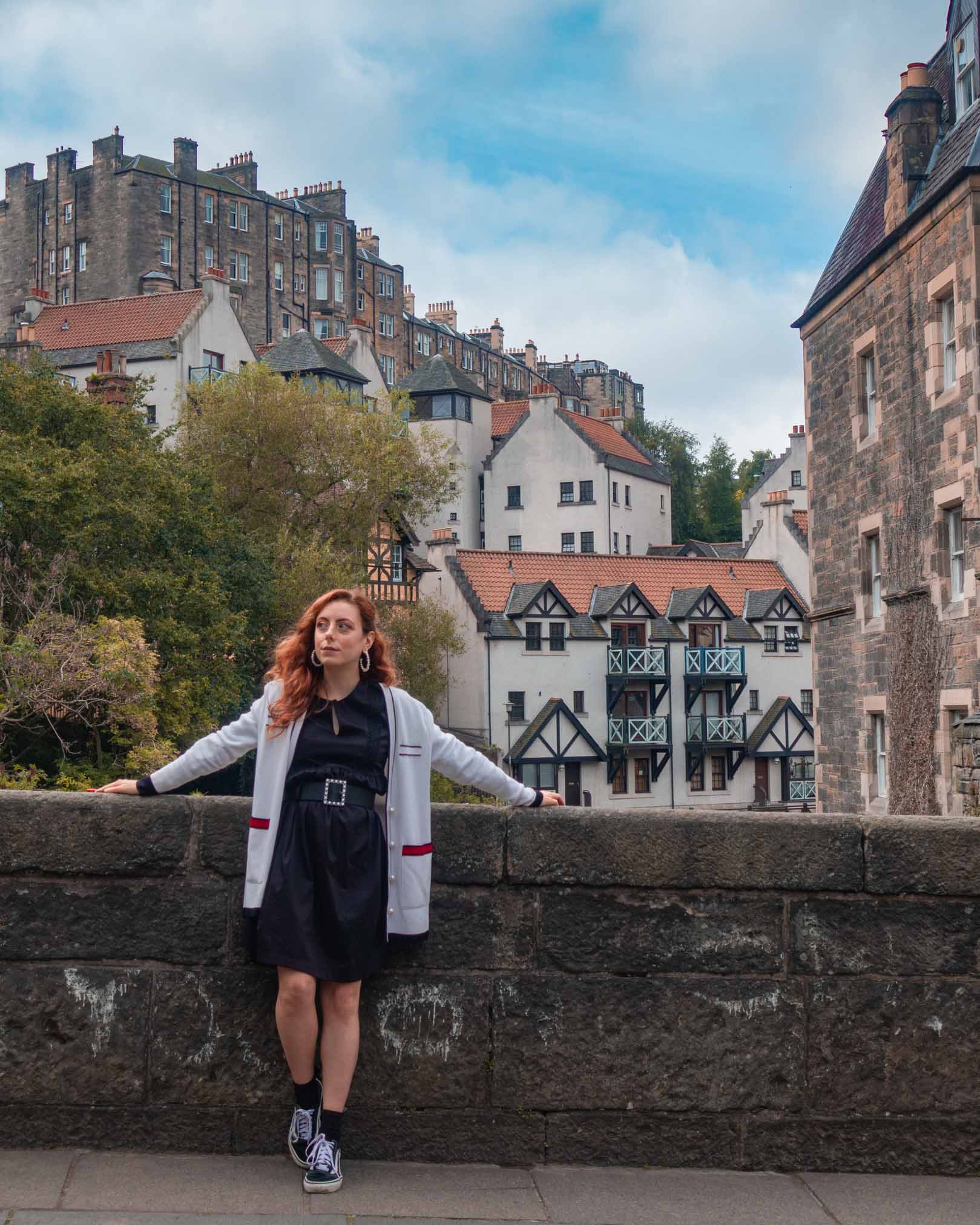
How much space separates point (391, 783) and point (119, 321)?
5900cm

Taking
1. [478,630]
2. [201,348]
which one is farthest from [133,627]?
[201,348]

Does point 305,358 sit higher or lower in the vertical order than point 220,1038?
higher

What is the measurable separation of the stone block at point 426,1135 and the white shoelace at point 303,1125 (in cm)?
18

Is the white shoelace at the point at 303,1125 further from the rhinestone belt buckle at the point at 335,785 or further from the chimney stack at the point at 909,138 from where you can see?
the chimney stack at the point at 909,138

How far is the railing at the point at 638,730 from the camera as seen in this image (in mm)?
52906

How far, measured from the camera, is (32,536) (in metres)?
31.7

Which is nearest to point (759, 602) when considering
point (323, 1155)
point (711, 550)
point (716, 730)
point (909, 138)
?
point (716, 730)

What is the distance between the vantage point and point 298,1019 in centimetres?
430

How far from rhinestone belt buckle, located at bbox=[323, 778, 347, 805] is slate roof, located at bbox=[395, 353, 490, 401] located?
6604 centimetres

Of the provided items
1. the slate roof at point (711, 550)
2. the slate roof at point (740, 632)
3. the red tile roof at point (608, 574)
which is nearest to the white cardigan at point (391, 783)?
the red tile roof at point (608, 574)

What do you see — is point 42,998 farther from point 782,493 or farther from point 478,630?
point 782,493

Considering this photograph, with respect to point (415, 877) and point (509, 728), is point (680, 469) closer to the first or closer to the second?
point (509, 728)

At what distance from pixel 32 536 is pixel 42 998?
28.6 metres

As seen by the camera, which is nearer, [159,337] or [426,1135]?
[426,1135]
